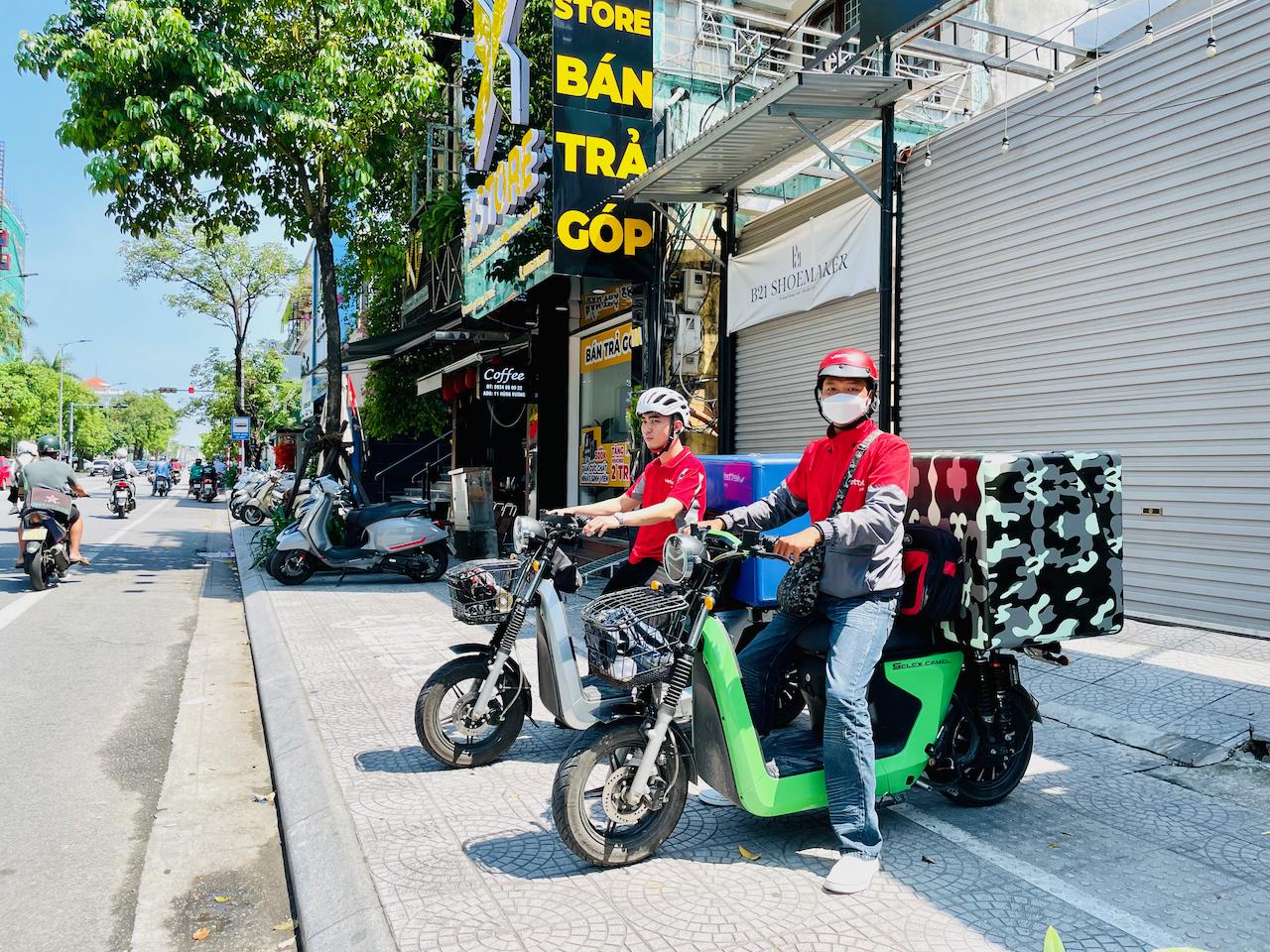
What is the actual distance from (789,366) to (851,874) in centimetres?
789

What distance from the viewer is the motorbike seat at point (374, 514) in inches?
473

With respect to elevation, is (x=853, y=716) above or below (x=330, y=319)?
below

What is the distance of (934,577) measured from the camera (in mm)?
3654

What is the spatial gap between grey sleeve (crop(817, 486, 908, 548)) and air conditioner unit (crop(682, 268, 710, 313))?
8.66m

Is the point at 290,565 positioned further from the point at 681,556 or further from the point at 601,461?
the point at 681,556

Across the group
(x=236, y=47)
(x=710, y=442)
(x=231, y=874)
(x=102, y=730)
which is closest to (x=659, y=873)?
(x=231, y=874)

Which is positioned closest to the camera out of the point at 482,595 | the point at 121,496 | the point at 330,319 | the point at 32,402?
the point at 482,595

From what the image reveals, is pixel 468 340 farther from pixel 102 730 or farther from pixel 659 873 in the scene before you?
pixel 659 873

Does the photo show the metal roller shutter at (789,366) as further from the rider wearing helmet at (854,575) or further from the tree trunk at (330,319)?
the tree trunk at (330,319)

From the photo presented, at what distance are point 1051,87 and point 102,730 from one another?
26.8 feet

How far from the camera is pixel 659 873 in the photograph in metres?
3.47

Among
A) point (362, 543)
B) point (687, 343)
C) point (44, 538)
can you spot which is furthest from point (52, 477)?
point (687, 343)

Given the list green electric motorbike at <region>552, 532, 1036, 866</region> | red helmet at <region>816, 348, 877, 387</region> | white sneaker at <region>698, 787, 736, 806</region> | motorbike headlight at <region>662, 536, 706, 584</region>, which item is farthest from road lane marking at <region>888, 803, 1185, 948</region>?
red helmet at <region>816, 348, 877, 387</region>

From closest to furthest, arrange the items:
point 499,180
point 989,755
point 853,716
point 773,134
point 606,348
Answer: point 853,716
point 989,755
point 773,134
point 499,180
point 606,348
